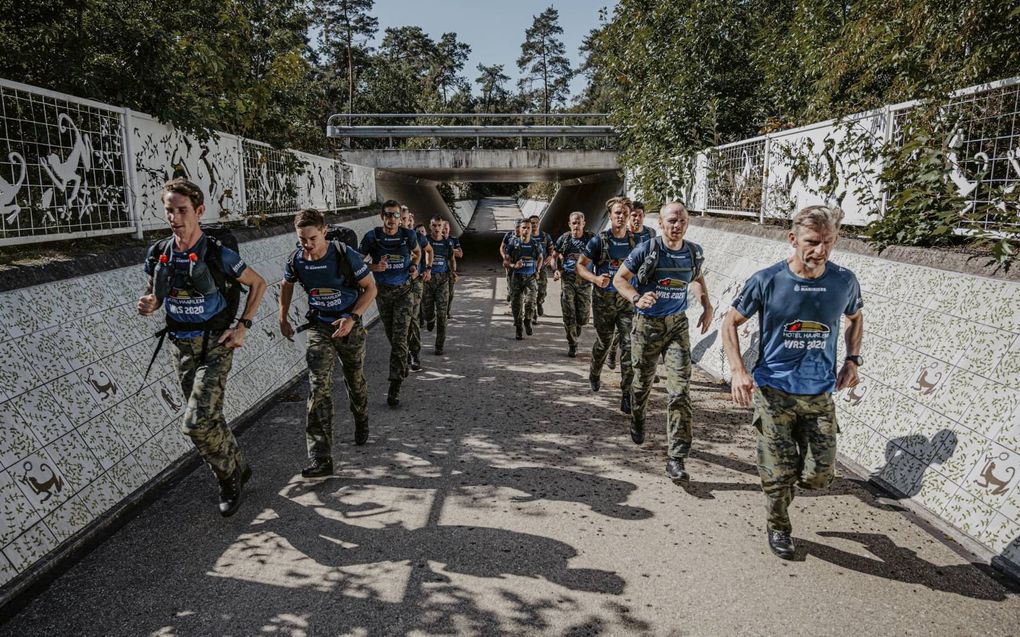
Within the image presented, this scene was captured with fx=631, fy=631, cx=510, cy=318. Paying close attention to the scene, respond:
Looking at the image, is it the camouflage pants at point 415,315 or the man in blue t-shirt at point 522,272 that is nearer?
the camouflage pants at point 415,315

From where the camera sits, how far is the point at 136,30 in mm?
8039

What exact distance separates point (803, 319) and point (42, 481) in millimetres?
4647

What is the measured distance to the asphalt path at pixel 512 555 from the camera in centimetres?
329

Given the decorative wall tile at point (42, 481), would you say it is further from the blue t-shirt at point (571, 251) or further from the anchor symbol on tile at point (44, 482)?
the blue t-shirt at point (571, 251)

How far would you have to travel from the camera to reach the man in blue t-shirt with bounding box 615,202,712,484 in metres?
5.17

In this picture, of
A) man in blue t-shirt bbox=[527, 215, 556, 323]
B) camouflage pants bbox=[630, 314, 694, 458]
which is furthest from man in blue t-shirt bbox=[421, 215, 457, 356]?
camouflage pants bbox=[630, 314, 694, 458]

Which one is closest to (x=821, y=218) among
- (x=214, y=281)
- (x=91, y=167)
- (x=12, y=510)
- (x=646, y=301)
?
(x=646, y=301)

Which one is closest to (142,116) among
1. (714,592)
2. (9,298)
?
(9,298)

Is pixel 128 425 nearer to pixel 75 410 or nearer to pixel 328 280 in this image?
pixel 75 410

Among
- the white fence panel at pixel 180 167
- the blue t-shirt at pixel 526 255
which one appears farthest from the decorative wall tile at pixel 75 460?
the blue t-shirt at pixel 526 255

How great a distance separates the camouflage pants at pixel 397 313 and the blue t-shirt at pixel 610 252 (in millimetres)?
2185

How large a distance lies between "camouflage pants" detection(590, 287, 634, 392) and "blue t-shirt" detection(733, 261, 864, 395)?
300 cm

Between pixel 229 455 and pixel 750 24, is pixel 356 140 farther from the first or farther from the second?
pixel 229 455

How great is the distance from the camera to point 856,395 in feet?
17.7
